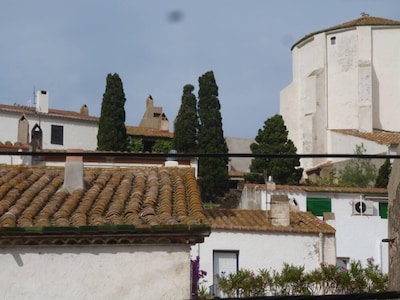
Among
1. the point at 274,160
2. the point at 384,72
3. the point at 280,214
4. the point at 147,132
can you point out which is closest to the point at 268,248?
the point at 280,214

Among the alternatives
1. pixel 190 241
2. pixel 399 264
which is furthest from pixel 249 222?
pixel 399 264

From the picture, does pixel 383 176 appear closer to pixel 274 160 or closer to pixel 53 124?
pixel 274 160

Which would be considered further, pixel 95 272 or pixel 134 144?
pixel 134 144

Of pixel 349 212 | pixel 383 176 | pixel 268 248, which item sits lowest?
pixel 268 248

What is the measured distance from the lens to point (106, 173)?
45.9 ft

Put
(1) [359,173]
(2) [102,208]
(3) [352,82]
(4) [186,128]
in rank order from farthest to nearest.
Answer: (3) [352,82], (4) [186,128], (1) [359,173], (2) [102,208]

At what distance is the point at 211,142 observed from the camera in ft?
149

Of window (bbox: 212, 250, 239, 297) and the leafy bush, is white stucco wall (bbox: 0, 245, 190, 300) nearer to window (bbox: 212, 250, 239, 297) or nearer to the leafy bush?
the leafy bush

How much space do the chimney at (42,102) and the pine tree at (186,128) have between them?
25.5ft

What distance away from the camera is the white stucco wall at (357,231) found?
28281 mm

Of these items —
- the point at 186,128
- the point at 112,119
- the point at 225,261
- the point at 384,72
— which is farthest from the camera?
the point at 384,72

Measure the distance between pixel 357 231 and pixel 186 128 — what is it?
19.0 metres

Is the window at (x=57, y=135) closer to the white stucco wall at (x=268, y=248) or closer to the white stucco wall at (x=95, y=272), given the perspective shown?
the white stucco wall at (x=268, y=248)

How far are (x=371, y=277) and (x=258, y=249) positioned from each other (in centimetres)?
336
